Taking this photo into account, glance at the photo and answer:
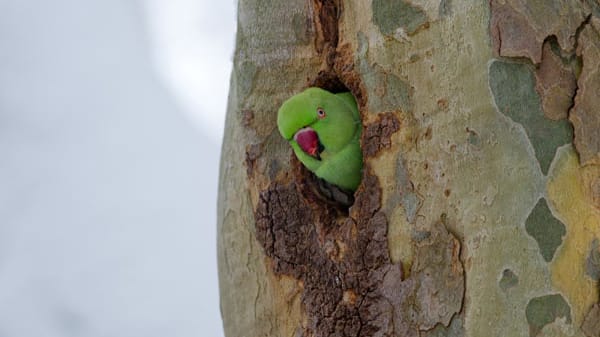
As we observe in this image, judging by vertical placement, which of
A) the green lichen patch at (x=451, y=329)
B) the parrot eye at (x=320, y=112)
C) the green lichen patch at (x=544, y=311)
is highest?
the parrot eye at (x=320, y=112)

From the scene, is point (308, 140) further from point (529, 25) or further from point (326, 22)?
point (529, 25)

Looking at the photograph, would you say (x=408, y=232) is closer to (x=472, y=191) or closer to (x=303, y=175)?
(x=472, y=191)

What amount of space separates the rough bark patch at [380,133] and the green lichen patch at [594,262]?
1.79ft

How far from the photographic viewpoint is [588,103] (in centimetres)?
181

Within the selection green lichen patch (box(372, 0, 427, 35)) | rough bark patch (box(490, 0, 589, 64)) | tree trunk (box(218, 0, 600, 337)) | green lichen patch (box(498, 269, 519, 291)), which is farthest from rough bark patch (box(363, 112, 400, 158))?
green lichen patch (box(498, 269, 519, 291))

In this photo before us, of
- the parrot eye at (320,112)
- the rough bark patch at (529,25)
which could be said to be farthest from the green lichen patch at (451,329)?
the parrot eye at (320,112)

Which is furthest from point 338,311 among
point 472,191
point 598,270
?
point 598,270

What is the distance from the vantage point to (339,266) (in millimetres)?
2158

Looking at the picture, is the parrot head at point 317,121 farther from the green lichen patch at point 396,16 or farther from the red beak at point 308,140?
the green lichen patch at point 396,16

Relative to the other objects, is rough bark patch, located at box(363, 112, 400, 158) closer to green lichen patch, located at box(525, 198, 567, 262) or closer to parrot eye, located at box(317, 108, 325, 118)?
parrot eye, located at box(317, 108, 325, 118)

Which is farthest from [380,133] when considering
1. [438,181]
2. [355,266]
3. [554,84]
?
[554,84]

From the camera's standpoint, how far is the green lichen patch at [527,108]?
1.81 metres

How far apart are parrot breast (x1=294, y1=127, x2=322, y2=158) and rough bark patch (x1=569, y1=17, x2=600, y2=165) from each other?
31.2 inches

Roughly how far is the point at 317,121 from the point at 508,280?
80 centimetres
